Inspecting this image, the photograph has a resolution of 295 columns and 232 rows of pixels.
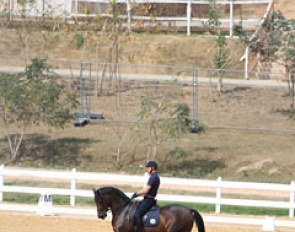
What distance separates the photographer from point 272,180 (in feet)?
113

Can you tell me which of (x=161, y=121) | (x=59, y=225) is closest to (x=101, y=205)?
(x=59, y=225)

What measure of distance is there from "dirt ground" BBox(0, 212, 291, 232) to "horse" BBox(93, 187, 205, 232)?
3905 millimetres

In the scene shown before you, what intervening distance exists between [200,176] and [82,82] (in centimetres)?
840

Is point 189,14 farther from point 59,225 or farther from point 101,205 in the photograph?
point 101,205

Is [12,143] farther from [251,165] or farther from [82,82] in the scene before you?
[251,165]

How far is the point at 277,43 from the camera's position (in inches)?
1635

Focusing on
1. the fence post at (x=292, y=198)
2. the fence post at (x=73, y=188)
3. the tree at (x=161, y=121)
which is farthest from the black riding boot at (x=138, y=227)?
the tree at (x=161, y=121)

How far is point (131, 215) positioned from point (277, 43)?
2066 centimetres

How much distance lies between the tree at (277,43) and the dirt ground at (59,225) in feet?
43.8

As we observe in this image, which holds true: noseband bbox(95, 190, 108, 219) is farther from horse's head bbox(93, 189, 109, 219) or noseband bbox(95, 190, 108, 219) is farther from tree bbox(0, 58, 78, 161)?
tree bbox(0, 58, 78, 161)

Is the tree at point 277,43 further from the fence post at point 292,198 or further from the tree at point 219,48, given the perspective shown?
the fence post at point 292,198

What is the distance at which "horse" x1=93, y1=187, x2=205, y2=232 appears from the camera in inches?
861

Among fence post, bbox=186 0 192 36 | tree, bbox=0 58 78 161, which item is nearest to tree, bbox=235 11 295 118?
fence post, bbox=186 0 192 36

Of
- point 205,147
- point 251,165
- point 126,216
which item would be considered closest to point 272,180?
point 251,165
